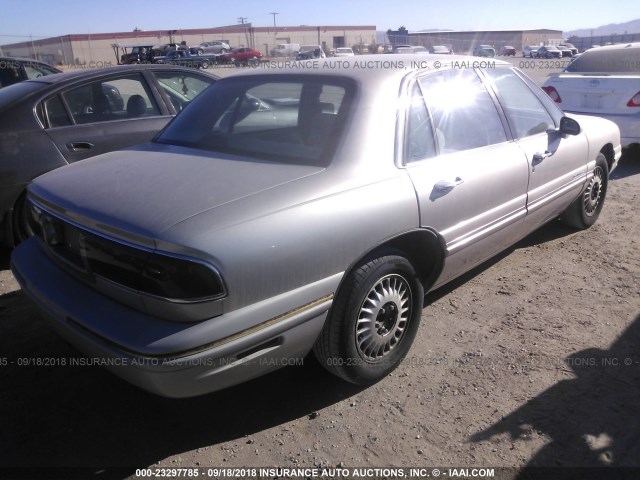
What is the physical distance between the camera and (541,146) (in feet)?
12.6

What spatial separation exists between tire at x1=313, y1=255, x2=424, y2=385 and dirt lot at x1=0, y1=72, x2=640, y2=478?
15 centimetres

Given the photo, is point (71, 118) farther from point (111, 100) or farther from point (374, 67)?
point (374, 67)

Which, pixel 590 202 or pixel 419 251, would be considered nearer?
pixel 419 251

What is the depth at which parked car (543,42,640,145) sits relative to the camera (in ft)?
21.9

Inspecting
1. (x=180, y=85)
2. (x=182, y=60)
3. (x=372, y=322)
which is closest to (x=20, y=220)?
(x=180, y=85)

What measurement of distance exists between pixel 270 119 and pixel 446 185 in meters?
1.11

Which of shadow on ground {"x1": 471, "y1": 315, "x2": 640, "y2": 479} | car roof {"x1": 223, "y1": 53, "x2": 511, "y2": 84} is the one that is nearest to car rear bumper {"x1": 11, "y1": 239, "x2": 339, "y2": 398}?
shadow on ground {"x1": 471, "y1": 315, "x2": 640, "y2": 479}

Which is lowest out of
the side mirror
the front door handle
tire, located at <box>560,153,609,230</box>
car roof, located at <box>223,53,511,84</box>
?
tire, located at <box>560,153,609,230</box>

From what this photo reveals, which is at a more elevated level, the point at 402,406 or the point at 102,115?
the point at 102,115

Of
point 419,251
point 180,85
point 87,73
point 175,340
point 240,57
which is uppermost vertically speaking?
point 87,73

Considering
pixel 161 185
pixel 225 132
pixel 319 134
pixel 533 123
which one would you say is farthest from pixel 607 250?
pixel 161 185

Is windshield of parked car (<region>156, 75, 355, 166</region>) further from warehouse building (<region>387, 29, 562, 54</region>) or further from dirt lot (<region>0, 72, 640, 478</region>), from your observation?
warehouse building (<region>387, 29, 562, 54</region>)

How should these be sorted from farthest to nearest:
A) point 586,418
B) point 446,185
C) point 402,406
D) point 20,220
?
point 20,220 → point 446,185 → point 402,406 → point 586,418

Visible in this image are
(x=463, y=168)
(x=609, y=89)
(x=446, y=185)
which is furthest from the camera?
(x=609, y=89)
